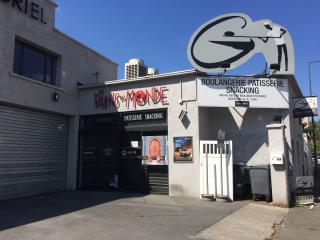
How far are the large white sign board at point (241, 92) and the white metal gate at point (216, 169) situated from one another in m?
1.73

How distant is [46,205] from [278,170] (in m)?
7.71

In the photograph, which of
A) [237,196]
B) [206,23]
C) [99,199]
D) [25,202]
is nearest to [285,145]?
[237,196]

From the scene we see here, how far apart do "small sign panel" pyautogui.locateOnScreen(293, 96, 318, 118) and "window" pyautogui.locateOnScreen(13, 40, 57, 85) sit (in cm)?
1046

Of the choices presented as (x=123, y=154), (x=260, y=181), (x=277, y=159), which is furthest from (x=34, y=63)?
(x=277, y=159)

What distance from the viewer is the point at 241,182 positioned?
42.8ft

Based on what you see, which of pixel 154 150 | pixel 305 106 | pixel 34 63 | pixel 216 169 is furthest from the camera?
pixel 305 106

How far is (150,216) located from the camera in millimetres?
9672

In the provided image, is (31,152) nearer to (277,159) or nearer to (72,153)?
(72,153)

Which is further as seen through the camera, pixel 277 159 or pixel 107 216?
pixel 277 159

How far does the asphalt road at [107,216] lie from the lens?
300 inches

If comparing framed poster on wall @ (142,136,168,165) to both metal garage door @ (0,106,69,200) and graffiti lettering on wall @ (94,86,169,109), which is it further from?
→ metal garage door @ (0,106,69,200)

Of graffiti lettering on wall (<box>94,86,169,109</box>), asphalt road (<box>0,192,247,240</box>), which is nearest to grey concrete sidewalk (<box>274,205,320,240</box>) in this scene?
asphalt road (<box>0,192,247,240</box>)

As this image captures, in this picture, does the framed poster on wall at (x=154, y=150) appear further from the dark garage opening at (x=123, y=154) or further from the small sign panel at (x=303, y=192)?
the small sign panel at (x=303, y=192)

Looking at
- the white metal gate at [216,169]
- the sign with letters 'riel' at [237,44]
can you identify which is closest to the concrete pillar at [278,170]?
the white metal gate at [216,169]
